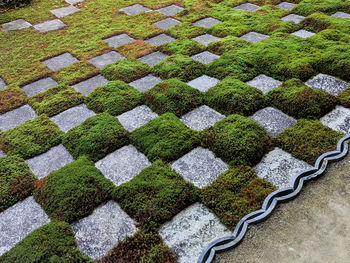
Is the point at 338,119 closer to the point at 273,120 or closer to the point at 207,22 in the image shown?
the point at 273,120

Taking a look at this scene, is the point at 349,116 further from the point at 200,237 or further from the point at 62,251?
the point at 62,251

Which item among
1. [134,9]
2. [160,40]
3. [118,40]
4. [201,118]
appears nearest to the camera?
[201,118]

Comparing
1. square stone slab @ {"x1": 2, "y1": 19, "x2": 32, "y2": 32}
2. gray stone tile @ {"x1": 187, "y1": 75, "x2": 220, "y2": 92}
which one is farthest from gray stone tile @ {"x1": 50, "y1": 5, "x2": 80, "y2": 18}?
gray stone tile @ {"x1": 187, "y1": 75, "x2": 220, "y2": 92}

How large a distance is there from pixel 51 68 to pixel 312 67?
421 centimetres

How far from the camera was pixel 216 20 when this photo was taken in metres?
6.41

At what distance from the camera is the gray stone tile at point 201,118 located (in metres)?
3.75

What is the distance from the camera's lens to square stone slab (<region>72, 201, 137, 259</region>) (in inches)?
101

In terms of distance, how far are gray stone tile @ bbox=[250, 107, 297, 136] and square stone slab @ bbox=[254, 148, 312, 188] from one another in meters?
0.37

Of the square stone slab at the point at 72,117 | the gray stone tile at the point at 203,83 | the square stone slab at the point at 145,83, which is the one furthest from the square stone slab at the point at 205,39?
the square stone slab at the point at 72,117

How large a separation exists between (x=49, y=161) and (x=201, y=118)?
1.86 m

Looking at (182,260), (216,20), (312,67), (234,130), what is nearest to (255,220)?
Answer: (182,260)

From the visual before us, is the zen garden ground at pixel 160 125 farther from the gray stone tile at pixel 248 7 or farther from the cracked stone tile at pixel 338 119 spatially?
the gray stone tile at pixel 248 7

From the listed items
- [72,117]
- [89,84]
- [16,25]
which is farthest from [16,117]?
[16,25]

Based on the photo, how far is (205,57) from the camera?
5.14 meters
